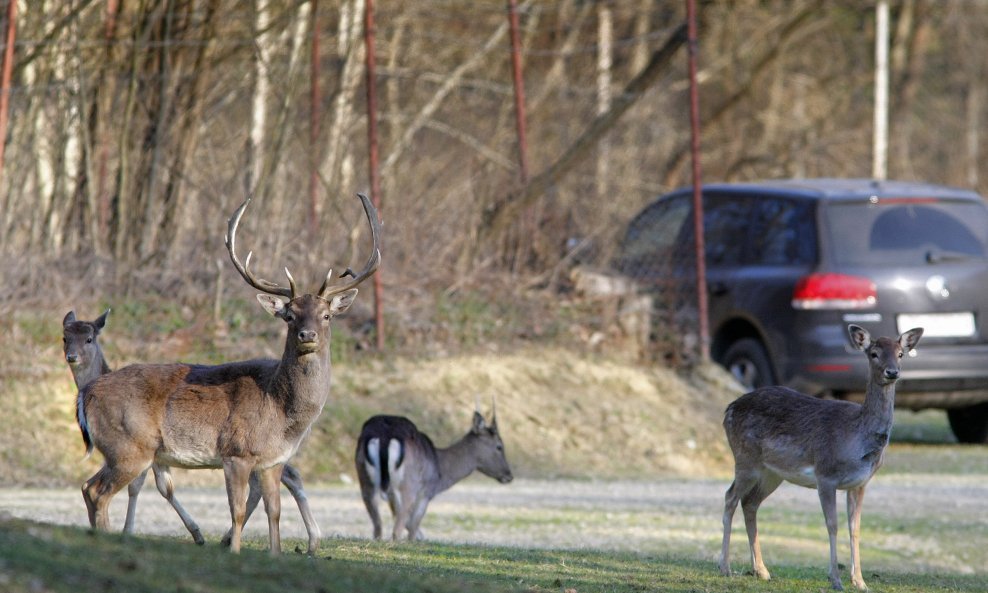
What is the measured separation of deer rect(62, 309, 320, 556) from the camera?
8988 millimetres

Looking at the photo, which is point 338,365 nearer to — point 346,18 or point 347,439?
point 347,439

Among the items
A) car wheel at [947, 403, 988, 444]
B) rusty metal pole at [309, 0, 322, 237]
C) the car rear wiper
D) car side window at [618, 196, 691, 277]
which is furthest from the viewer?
car side window at [618, 196, 691, 277]

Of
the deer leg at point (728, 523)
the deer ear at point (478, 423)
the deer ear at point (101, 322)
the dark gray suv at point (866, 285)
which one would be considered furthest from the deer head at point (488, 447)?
the deer leg at point (728, 523)

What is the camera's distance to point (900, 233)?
15.5 m

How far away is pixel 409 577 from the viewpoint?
7.18m

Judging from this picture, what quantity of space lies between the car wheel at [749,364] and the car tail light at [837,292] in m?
1.11

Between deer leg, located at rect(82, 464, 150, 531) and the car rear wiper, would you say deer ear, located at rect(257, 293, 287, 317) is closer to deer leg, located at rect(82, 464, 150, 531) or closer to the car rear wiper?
deer leg, located at rect(82, 464, 150, 531)

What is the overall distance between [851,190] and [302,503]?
8.55m

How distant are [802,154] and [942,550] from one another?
A: 19206 millimetres

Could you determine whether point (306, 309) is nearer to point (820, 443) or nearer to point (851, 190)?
point (820, 443)

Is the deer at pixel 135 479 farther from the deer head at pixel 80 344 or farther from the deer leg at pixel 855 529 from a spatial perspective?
the deer leg at pixel 855 529

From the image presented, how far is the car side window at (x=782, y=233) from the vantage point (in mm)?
15562

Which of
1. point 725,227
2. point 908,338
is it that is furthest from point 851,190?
point 908,338

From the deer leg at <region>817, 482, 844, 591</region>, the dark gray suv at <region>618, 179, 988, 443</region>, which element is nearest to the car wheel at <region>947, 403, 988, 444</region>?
the dark gray suv at <region>618, 179, 988, 443</region>
